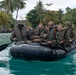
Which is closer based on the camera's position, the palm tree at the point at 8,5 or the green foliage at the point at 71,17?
the palm tree at the point at 8,5

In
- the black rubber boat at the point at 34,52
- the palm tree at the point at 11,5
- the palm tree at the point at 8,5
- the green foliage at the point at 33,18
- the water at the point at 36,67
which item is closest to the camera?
the water at the point at 36,67

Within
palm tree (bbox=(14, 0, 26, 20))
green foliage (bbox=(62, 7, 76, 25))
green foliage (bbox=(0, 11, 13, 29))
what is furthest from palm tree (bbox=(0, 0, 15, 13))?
green foliage (bbox=(62, 7, 76, 25))

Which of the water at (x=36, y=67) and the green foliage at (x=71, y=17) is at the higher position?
the green foliage at (x=71, y=17)

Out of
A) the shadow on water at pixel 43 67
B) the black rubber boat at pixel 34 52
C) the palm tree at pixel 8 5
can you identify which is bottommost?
the shadow on water at pixel 43 67

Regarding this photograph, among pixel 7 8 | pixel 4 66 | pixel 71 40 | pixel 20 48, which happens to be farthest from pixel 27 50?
pixel 7 8

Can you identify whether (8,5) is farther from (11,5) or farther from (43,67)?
(43,67)

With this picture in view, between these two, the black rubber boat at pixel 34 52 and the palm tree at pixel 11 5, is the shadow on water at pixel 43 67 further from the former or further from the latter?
the palm tree at pixel 11 5

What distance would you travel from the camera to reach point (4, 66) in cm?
1179

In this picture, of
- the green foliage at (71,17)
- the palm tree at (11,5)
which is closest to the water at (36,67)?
the palm tree at (11,5)

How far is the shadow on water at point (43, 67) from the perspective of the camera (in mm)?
10479

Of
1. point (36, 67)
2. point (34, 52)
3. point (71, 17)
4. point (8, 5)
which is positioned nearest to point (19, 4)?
point (8, 5)

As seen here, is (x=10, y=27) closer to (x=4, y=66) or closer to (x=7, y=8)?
(x=7, y=8)

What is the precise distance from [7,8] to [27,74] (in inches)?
2656

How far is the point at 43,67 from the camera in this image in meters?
11.7
